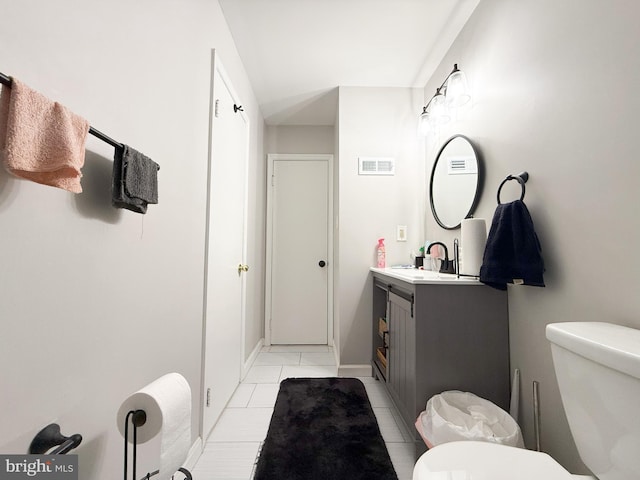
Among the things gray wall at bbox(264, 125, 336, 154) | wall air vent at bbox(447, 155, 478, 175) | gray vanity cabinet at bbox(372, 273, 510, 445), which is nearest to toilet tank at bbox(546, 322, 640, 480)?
gray vanity cabinet at bbox(372, 273, 510, 445)

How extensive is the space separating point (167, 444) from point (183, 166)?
1.09 meters

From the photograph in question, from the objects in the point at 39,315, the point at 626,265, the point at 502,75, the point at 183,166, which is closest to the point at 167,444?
the point at 39,315

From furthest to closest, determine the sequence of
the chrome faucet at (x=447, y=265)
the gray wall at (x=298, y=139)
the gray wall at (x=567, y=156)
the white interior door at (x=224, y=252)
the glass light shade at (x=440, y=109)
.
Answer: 1. the gray wall at (x=298, y=139)
2. the glass light shade at (x=440, y=109)
3. the chrome faucet at (x=447, y=265)
4. the white interior door at (x=224, y=252)
5. the gray wall at (x=567, y=156)

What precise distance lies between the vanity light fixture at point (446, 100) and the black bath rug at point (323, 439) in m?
2.14

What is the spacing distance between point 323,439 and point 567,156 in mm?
1779

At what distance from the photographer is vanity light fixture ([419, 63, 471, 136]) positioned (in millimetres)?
1815

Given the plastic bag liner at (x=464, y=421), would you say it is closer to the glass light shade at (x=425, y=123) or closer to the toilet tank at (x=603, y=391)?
the toilet tank at (x=603, y=391)

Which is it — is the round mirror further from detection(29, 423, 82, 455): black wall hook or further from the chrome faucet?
detection(29, 423, 82, 455): black wall hook

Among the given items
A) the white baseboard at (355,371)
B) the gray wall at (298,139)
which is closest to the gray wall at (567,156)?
the white baseboard at (355,371)

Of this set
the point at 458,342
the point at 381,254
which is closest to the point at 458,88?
the point at 381,254

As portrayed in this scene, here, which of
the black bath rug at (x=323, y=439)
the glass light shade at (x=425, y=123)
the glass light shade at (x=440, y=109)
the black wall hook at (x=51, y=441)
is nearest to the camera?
the black wall hook at (x=51, y=441)

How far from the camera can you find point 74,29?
2.35 ft

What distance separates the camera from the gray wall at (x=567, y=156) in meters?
0.89

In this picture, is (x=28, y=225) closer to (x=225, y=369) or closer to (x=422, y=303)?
(x=422, y=303)
